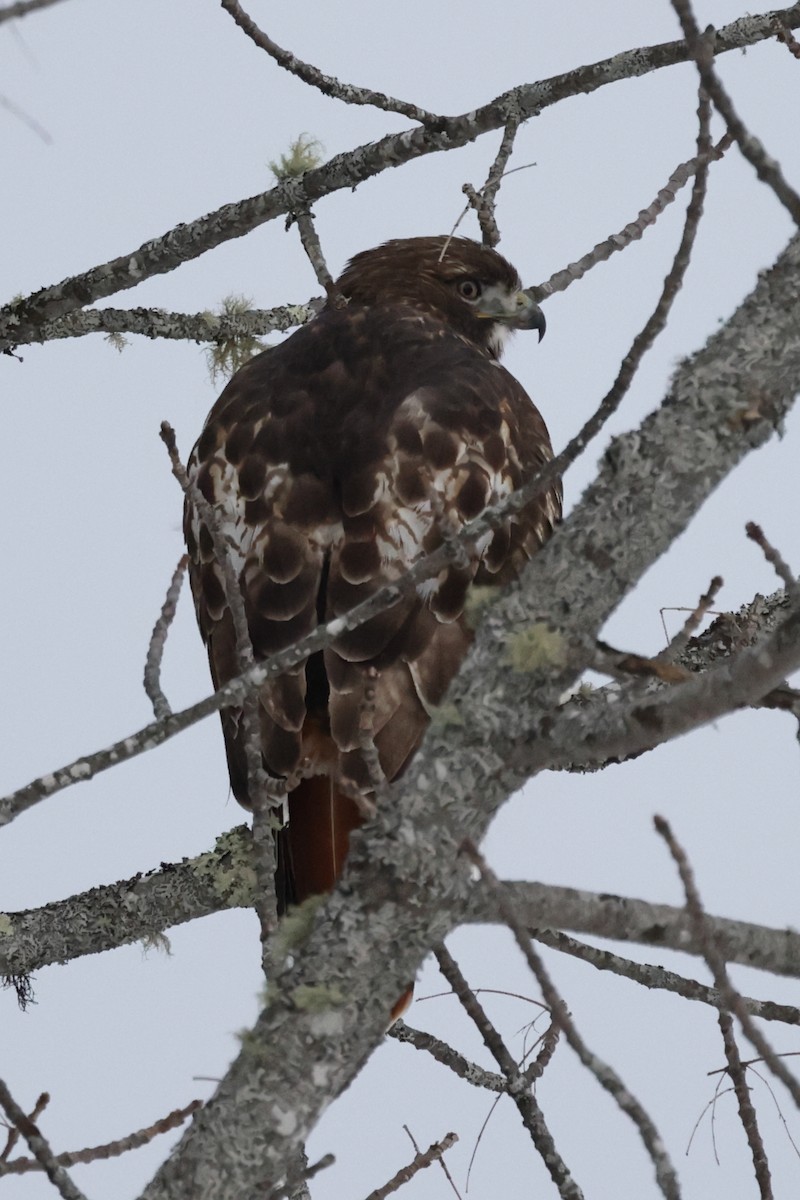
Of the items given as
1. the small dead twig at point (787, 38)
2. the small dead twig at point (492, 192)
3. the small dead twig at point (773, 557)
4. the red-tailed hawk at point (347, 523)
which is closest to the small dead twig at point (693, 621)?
the small dead twig at point (773, 557)

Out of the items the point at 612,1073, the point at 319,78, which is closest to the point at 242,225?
the point at 319,78

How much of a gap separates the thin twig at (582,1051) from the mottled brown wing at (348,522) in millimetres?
1386

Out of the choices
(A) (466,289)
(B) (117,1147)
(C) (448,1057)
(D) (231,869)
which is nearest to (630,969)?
(C) (448,1057)

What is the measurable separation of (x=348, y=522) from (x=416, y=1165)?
1.61 m

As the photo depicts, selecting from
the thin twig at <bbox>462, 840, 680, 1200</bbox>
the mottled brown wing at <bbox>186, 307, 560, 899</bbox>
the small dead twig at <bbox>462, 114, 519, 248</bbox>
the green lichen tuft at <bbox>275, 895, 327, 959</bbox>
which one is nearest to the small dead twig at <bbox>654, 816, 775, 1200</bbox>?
the thin twig at <bbox>462, 840, 680, 1200</bbox>

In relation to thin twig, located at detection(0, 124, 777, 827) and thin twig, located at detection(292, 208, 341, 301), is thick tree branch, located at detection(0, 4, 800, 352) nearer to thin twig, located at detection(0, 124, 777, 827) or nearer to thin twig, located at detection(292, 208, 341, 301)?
thin twig, located at detection(292, 208, 341, 301)

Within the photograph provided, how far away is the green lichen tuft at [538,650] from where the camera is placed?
2.30 m

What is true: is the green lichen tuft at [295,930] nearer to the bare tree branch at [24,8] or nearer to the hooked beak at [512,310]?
the bare tree branch at [24,8]

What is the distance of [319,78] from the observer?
3.90m

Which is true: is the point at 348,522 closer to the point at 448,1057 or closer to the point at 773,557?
the point at 448,1057

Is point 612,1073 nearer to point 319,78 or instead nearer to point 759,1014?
point 759,1014

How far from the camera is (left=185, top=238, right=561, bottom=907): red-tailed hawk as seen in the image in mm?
3832

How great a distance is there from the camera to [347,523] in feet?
13.4

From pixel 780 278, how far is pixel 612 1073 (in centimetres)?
123
